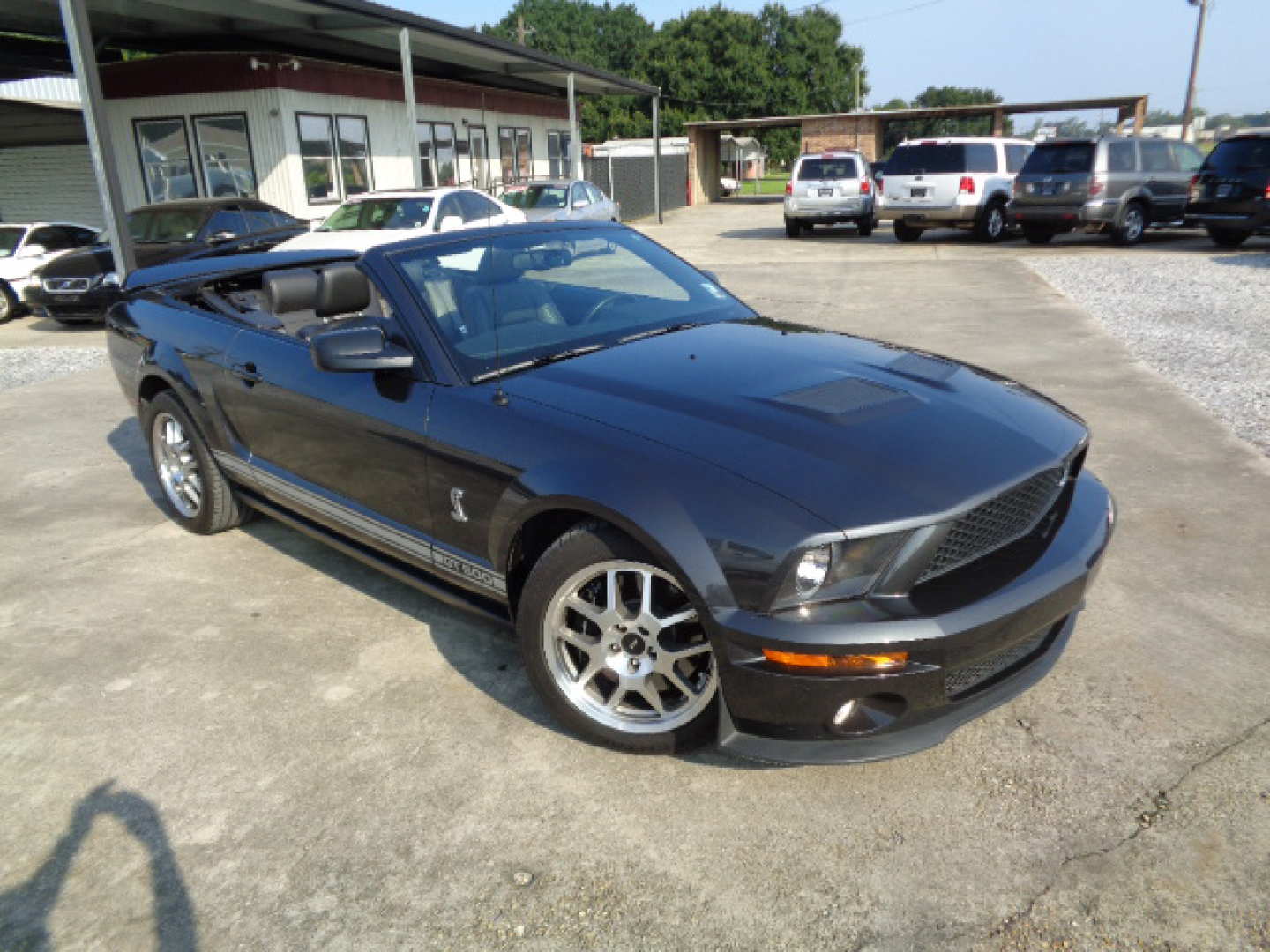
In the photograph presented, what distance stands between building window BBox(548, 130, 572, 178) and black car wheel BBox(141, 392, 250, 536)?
88.4 ft

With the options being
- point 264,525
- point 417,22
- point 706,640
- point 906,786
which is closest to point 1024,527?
point 906,786

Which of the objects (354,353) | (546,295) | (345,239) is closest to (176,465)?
(354,353)

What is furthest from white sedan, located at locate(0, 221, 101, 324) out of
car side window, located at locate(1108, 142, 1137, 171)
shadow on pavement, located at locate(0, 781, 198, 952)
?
car side window, located at locate(1108, 142, 1137, 171)

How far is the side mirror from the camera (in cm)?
316

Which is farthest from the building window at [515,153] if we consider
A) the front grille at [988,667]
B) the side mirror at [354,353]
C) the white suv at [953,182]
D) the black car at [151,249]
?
the front grille at [988,667]

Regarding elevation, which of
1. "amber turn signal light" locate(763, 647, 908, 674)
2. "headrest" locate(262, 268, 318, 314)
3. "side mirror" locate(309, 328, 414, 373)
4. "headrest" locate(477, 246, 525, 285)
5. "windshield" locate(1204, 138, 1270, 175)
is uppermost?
"windshield" locate(1204, 138, 1270, 175)

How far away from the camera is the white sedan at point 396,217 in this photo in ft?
40.3

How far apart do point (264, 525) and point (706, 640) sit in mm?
3206

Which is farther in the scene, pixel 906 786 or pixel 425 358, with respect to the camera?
pixel 425 358

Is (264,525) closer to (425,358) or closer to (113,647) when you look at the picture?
(113,647)

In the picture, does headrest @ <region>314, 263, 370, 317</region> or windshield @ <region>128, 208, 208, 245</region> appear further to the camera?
windshield @ <region>128, 208, 208, 245</region>

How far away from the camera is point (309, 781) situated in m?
2.79

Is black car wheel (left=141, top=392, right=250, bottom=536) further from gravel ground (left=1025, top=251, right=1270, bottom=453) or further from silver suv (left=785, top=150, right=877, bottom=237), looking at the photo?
silver suv (left=785, top=150, right=877, bottom=237)

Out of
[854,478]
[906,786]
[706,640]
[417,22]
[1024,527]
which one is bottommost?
[906,786]
